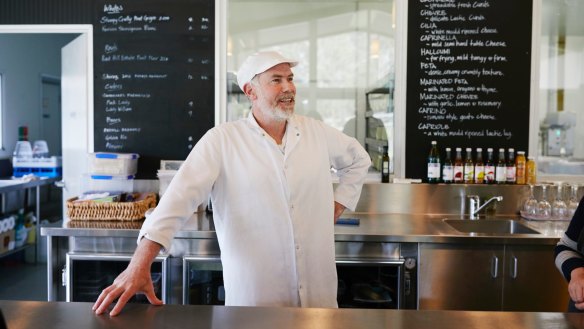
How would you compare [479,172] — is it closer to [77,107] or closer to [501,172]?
[501,172]

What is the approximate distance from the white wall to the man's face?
503cm

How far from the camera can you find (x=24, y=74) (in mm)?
6754

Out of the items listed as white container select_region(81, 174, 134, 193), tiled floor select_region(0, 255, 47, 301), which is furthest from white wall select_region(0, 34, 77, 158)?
white container select_region(81, 174, 134, 193)

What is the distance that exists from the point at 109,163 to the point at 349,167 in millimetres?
1645

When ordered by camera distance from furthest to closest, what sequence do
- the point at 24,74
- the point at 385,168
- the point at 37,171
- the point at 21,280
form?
the point at 24,74 → the point at 37,171 → the point at 21,280 → the point at 385,168

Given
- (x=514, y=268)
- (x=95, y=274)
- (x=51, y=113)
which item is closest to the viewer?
(x=514, y=268)

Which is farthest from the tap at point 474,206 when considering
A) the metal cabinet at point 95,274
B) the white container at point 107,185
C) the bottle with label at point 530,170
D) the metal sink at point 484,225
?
the white container at point 107,185

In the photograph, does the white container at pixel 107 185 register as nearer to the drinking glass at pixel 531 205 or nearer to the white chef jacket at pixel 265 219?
the white chef jacket at pixel 265 219

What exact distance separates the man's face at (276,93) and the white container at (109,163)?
5.06 ft

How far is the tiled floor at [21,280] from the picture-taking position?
4.55 meters

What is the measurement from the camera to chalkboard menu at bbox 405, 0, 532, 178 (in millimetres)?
3557

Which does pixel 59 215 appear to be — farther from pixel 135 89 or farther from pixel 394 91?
pixel 394 91

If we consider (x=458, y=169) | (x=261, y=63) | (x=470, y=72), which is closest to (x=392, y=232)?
(x=458, y=169)

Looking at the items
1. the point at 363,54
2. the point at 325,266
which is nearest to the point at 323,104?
the point at 363,54
